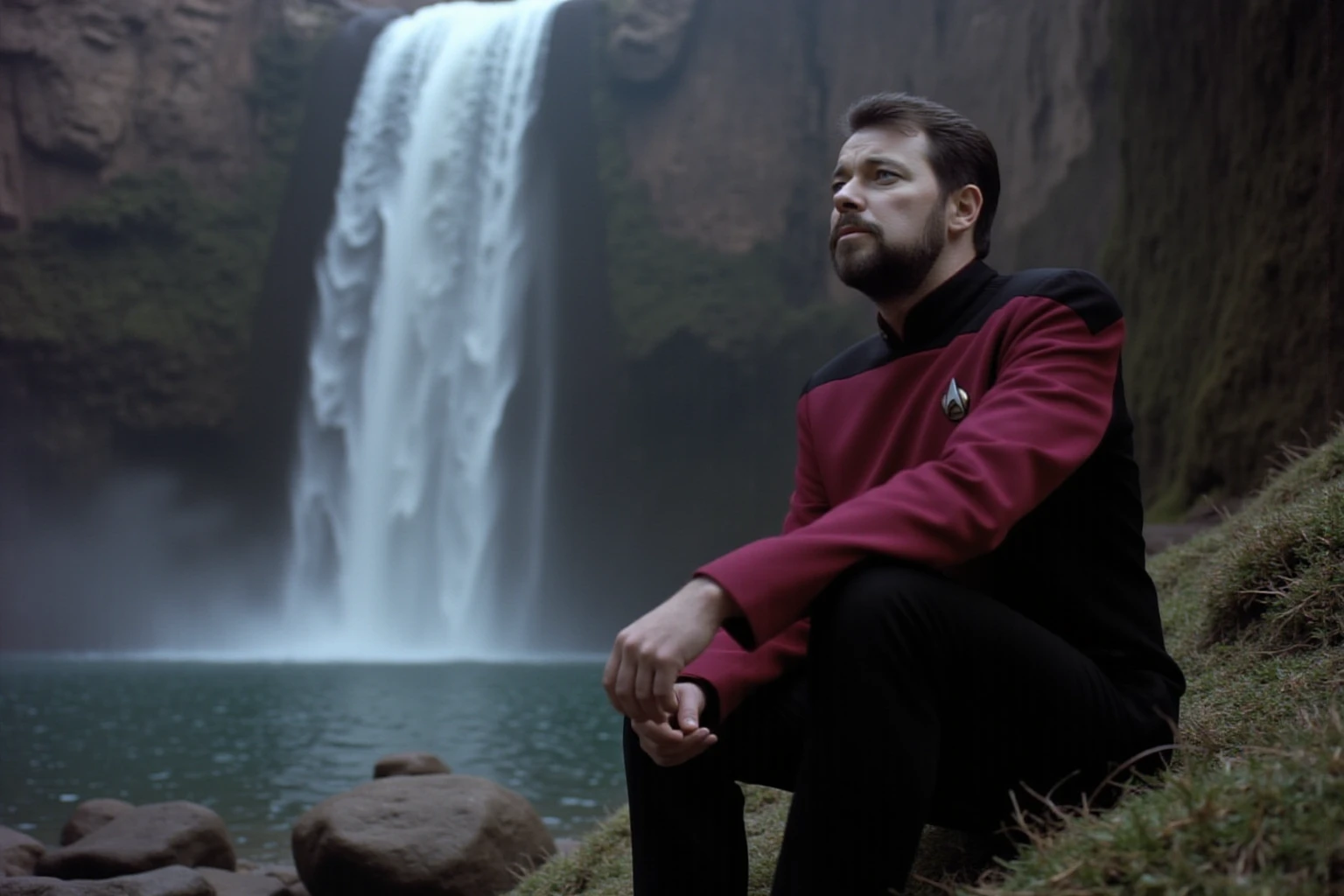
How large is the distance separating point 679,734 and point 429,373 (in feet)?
73.6

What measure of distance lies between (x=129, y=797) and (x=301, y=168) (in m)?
20.6

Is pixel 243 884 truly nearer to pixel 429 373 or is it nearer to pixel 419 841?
pixel 419 841

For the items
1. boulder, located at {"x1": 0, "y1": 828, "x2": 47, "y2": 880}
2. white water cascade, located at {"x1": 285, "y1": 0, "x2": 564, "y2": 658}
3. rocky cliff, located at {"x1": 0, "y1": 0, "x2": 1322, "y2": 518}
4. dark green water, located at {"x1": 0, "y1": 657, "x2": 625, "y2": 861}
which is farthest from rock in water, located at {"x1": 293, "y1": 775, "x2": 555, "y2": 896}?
white water cascade, located at {"x1": 285, "y1": 0, "x2": 564, "y2": 658}

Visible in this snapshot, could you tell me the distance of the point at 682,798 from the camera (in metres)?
2.03

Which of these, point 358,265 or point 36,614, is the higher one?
point 358,265

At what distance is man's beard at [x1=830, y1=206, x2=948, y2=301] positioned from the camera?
7.28 feet

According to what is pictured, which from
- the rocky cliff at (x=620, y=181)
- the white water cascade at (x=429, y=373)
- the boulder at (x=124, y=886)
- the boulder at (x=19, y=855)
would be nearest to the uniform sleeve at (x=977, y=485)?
the boulder at (x=124, y=886)

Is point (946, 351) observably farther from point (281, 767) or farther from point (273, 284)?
point (273, 284)

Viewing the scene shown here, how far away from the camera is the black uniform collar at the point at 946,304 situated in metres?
2.23

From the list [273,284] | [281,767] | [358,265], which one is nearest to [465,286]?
[358,265]

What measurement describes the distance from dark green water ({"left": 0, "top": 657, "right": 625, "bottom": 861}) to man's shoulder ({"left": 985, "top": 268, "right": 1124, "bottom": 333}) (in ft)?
17.1

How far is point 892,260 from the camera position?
222 cm

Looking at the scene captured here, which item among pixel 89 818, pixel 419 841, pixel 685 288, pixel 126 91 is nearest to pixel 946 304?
pixel 419 841

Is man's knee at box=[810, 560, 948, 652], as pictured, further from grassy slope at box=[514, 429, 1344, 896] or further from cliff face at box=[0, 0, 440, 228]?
cliff face at box=[0, 0, 440, 228]
